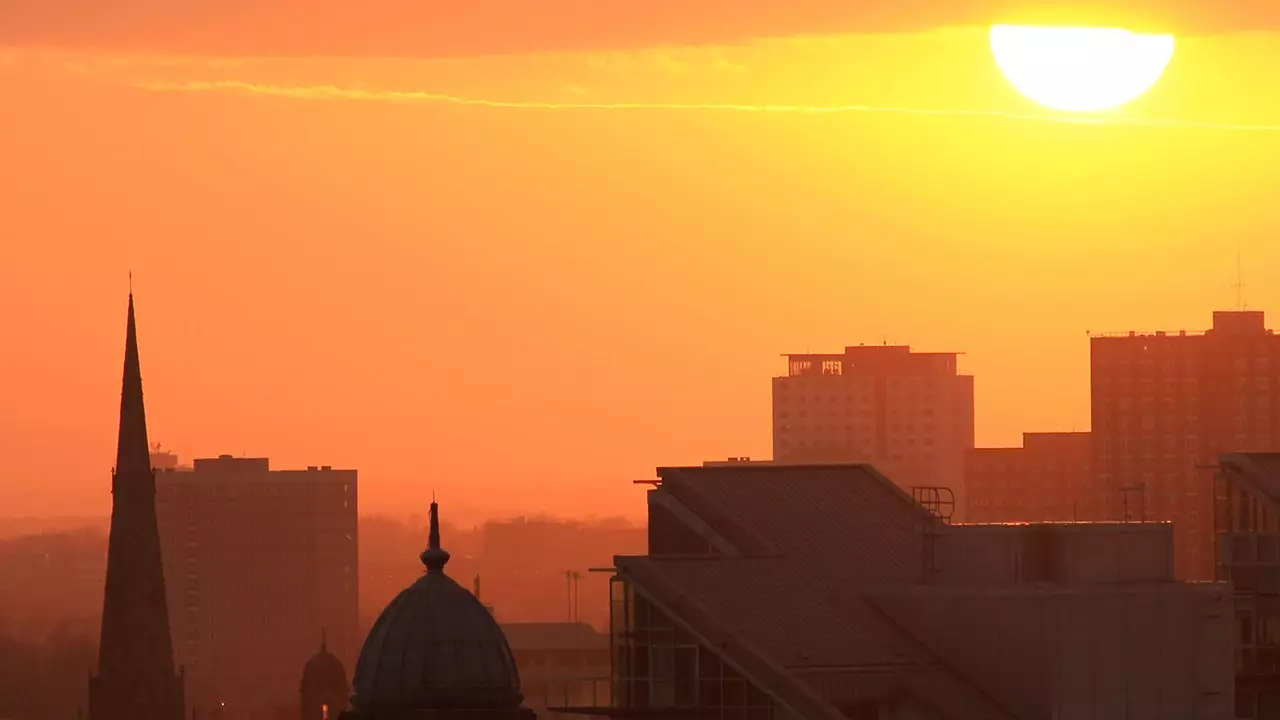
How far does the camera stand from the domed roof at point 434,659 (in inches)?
2739

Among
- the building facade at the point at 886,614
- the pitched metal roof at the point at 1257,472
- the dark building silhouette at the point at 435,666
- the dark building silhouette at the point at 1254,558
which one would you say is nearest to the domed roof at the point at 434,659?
the dark building silhouette at the point at 435,666

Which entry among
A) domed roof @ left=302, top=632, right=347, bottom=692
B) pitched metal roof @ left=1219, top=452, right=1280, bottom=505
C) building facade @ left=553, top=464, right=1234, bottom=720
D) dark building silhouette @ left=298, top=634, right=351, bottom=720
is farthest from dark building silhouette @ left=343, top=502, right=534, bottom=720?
domed roof @ left=302, top=632, right=347, bottom=692

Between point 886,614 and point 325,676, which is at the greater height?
point 886,614

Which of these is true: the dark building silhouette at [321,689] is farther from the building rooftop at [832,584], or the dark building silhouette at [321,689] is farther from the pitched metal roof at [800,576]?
the building rooftop at [832,584]

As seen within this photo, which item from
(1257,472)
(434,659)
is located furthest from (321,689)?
(434,659)

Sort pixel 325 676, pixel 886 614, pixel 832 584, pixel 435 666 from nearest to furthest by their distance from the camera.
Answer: pixel 435 666 → pixel 886 614 → pixel 832 584 → pixel 325 676

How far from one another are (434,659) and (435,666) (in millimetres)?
142

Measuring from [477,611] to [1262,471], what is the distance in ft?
101

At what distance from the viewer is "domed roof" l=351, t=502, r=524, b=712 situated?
228ft

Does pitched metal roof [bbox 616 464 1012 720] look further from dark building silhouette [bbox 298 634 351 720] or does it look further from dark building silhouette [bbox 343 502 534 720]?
dark building silhouette [bbox 298 634 351 720]

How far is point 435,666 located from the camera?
2746 inches

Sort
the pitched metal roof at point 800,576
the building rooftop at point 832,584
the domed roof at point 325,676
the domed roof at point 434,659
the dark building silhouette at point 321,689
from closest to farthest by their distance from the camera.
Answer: the domed roof at point 434,659 → the pitched metal roof at point 800,576 → the building rooftop at point 832,584 → the dark building silhouette at point 321,689 → the domed roof at point 325,676

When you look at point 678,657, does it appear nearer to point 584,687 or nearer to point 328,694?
point 584,687

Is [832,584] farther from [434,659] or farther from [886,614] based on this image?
[434,659]
